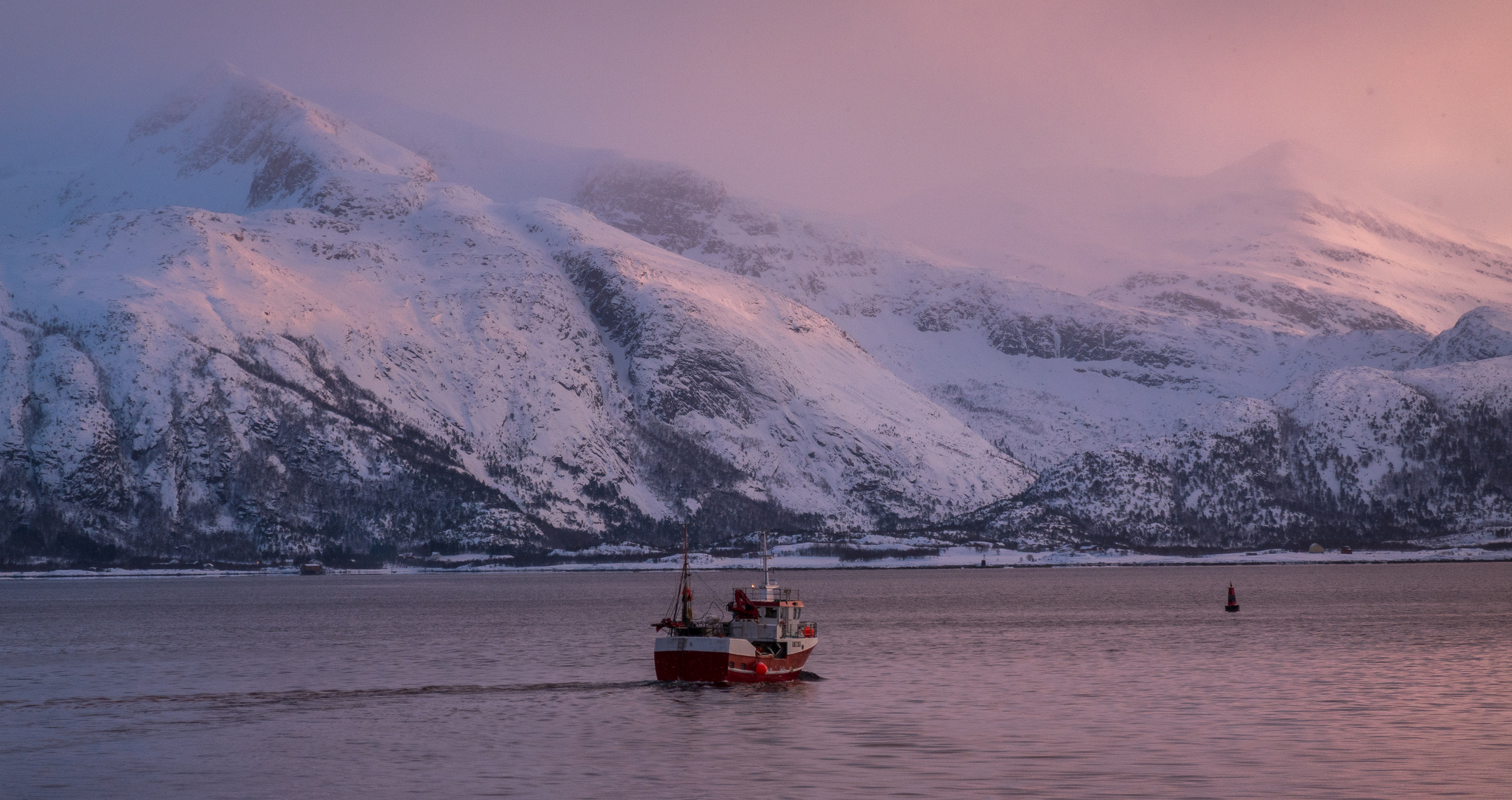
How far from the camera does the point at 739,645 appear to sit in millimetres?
106000

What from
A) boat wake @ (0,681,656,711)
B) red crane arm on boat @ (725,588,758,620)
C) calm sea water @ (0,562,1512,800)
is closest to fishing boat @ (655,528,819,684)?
red crane arm on boat @ (725,588,758,620)

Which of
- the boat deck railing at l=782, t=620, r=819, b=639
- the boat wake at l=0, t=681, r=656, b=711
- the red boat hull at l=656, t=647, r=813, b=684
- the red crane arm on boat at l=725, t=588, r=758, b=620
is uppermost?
the red crane arm on boat at l=725, t=588, r=758, b=620

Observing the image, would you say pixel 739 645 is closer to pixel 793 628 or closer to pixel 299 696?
pixel 793 628

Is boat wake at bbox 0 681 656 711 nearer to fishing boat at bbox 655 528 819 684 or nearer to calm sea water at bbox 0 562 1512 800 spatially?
calm sea water at bbox 0 562 1512 800

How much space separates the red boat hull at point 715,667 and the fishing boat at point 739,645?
0.05m

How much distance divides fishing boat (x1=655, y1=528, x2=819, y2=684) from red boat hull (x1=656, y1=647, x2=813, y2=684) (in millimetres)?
50

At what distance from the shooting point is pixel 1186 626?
162 meters

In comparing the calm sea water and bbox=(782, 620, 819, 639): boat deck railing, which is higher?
bbox=(782, 620, 819, 639): boat deck railing

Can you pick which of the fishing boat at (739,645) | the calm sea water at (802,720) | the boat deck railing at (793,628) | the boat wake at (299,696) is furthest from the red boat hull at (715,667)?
the boat deck railing at (793,628)

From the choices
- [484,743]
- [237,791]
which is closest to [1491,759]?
[484,743]

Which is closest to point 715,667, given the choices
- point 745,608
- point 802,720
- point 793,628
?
point 745,608

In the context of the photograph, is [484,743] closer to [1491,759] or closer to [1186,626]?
[1491,759]

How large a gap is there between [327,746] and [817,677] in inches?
1626

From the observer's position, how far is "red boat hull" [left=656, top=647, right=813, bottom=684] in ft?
345
